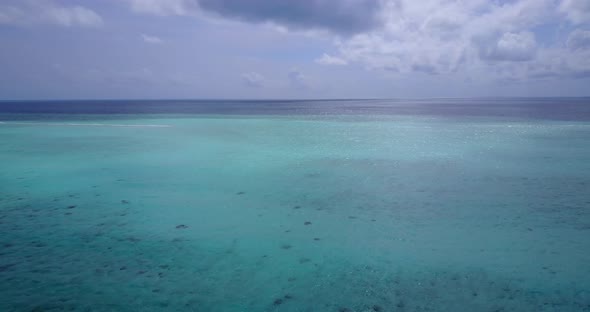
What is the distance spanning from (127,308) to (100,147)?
609 inches

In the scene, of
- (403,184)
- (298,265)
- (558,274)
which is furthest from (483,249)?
(403,184)

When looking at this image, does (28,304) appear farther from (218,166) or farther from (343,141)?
(343,141)

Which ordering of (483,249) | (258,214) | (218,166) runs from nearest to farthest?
(483,249)
(258,214)
(218,166)

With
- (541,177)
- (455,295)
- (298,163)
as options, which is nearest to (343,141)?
(298,163)

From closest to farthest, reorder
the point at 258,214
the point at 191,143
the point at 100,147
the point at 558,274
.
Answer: the point at 558,274 < the point at 258,214 < the point at 100,147 < the point at 191,143

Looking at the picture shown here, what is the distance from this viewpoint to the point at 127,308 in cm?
448

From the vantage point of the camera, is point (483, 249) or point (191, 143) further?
point (191, 143)

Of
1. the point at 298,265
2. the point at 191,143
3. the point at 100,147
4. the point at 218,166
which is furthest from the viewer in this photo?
the point at 191,143

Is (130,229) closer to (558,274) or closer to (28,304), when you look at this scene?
(28,304)

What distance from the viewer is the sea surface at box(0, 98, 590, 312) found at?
4.77 meters

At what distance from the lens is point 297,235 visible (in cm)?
673

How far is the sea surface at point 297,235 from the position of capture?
477 centimetres

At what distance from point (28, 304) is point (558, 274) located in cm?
814

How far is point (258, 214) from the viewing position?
7930 mm
